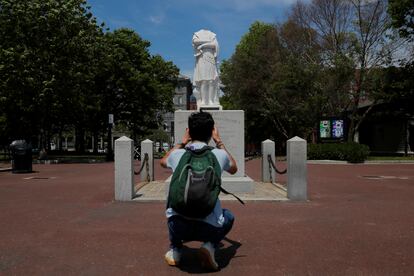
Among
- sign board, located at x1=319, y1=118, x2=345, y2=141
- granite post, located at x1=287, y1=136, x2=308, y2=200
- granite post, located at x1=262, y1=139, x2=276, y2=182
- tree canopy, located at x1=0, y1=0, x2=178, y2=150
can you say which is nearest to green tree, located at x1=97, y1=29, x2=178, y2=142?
tree canopy, located at x1=0, y1=0, x2=178, y2=150

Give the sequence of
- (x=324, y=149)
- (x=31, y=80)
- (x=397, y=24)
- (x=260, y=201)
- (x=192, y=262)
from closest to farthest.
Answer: (x=192, y=262)
(x=260, y=201)
(x=31, y=80)
(x=324, y=149)
(x=397, y=24)

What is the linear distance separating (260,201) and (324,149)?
21.6m

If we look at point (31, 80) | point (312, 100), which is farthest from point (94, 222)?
point (312, 100)

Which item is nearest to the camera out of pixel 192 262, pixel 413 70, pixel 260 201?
pixel 192 262

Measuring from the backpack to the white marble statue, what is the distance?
8671 mm

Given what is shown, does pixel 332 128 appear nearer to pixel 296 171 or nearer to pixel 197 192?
pixel 296 171

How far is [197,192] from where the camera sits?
450cm

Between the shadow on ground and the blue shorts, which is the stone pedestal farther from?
the blue shorts

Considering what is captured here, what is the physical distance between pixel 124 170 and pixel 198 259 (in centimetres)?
552

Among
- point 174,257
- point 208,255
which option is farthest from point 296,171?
point 208,255

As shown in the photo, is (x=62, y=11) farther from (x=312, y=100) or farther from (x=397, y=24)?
(x=397, y=24)

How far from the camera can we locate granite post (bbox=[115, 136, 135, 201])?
1055 cm

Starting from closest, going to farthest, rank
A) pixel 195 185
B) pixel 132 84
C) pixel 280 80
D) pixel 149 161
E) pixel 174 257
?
pixel 195 185
pixel 174 257
pixel 149 161
pixel 280 80
pixel 132 84

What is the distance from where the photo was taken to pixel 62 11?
3041 centimetres
